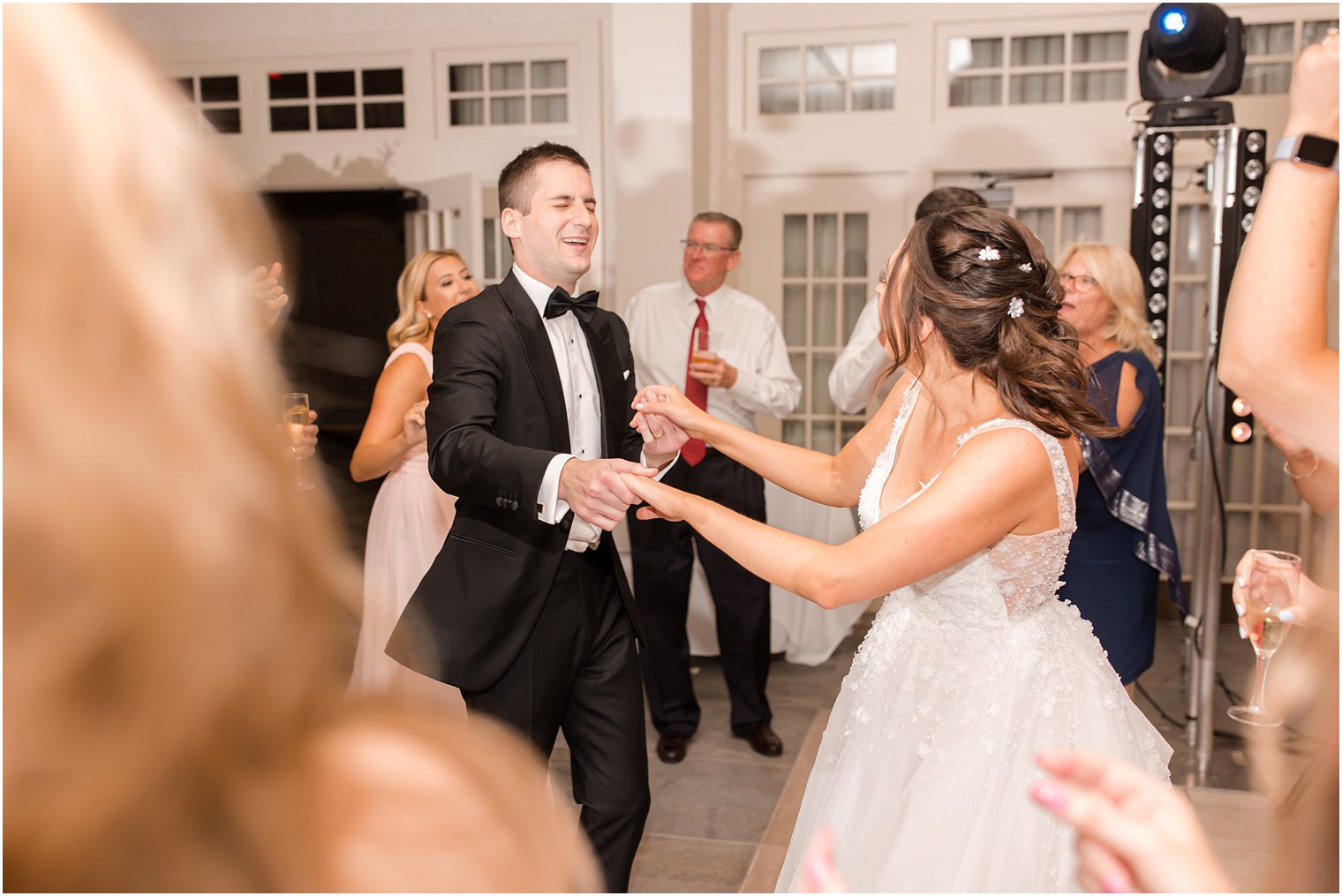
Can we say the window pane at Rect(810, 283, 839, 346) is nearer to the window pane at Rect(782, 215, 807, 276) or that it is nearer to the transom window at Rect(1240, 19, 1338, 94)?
the window pane at Rect(782, 215, 807, 276)

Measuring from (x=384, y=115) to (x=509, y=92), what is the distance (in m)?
0.77

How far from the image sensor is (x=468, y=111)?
599 cm

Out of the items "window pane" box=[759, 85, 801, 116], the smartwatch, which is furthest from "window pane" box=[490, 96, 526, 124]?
the smartwatch

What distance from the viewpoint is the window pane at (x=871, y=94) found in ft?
18.3

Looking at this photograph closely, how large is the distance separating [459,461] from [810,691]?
9.14 ft

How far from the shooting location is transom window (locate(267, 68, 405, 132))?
19.8ft

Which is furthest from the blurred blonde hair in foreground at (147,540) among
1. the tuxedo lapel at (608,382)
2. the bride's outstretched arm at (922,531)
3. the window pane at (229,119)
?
the window pane at (229,119)

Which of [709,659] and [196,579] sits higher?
[196,579]

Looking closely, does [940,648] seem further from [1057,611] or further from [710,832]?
[710,832]

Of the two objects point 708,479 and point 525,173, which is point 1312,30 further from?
point 525,173

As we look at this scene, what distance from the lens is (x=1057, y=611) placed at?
80.0 inches

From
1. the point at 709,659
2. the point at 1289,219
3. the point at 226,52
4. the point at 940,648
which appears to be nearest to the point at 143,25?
the point at 226,52

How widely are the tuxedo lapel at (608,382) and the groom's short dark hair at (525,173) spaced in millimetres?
334

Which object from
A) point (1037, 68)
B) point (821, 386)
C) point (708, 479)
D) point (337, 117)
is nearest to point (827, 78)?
point (1037, 68)
